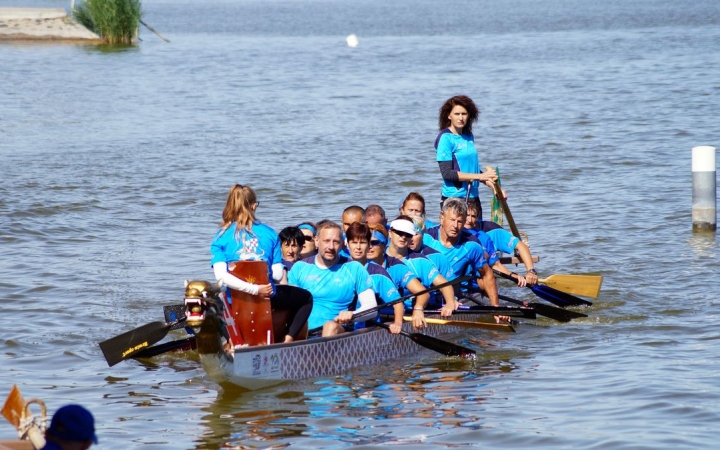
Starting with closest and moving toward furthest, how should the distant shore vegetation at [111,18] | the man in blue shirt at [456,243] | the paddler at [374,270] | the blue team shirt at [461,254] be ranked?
the paddler at [374,270]
the man in blue shirt at [456,243]
the blue team shirt at [461,254]
the distant shore vegetation at [111,18]

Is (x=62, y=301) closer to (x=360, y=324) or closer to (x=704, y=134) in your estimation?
(x=360, y=324)

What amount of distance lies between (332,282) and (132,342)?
1.65m

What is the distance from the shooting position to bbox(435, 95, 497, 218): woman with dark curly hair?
10.8 metres

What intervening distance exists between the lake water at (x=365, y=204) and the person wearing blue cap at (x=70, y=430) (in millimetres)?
2838

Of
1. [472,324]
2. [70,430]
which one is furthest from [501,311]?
[70,430]

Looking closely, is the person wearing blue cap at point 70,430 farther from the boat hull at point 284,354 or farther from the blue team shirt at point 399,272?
the blue team shirt at point 399,272

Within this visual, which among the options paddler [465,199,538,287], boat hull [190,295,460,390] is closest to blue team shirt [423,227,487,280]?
paddler [465,199,538,287]

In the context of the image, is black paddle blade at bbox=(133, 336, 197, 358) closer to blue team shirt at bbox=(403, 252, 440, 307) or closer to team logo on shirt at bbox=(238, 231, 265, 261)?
team logo on shirt at bbox=(238, 231, 265, 261)

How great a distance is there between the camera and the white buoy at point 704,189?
555 inches

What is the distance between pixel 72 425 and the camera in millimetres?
4395

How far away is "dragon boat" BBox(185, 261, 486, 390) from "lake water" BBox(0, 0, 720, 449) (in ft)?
0.58

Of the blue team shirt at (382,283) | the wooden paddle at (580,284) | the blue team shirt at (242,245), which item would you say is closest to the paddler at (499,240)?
the wooden paddle at (580,284)

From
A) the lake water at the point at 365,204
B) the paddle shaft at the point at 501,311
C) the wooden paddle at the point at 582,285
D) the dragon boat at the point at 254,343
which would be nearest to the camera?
the dragon boat at the point at 254,343

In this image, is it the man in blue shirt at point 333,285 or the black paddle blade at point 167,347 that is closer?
the man in blue shirt at point 333,285
